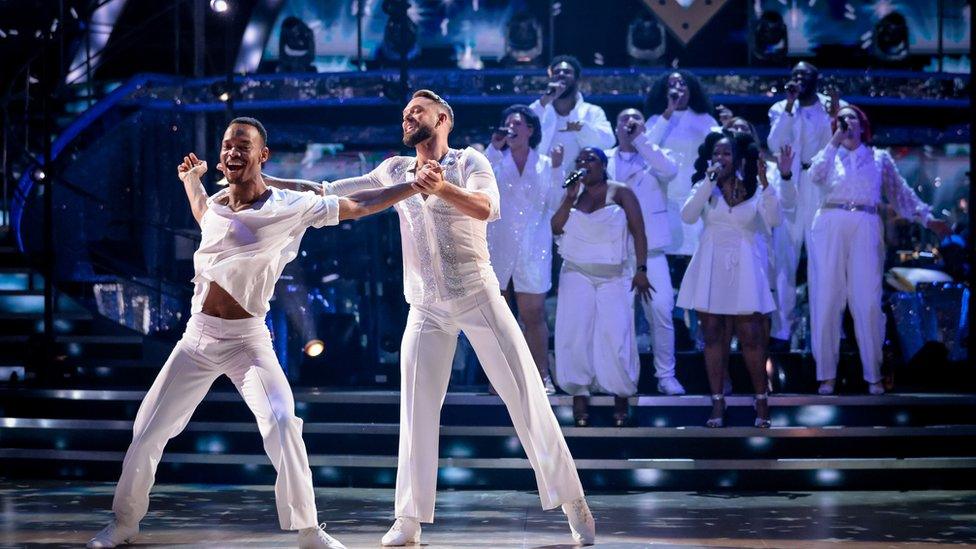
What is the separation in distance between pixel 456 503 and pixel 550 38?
507cm

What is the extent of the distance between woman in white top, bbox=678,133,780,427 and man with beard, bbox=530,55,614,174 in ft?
3.20

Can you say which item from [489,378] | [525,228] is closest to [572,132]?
[525,228]

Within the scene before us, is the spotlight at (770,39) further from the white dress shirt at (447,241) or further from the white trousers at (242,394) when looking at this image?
the white trousers at (242,394)

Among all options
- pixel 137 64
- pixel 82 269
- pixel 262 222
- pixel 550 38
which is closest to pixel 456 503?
pixel 262 222

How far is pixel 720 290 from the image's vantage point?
7.45 meters

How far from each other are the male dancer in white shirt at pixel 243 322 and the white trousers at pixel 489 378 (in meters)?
0.47

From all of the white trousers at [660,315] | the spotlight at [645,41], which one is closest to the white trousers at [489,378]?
the white trousers at [660,315]

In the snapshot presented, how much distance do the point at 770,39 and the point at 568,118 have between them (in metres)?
2.86

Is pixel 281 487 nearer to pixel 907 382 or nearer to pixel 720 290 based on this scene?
pixel 720 290

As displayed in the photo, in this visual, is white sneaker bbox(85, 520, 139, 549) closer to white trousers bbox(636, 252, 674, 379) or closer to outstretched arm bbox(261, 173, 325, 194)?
outstretched arm bbox(261, 173, 325, 194)

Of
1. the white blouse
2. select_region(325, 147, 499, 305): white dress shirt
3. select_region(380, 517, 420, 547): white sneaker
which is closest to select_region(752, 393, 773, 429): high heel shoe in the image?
the white blouse

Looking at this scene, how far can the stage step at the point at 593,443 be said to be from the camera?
724 cm

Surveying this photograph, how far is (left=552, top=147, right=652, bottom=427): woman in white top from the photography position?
24.5ft

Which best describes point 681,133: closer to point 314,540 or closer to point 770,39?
point 770,39
